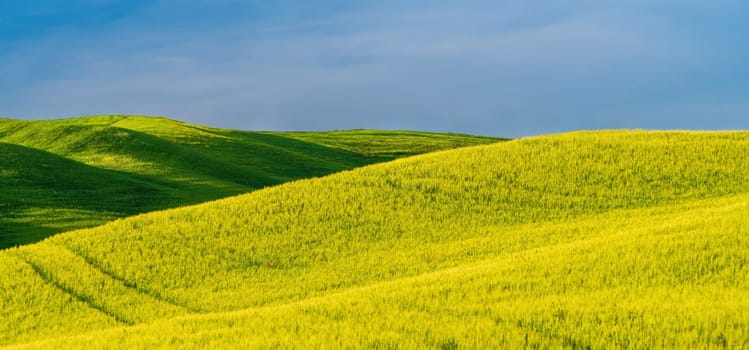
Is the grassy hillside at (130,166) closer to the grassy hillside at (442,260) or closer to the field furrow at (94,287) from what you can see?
the field furrow at (94,287)

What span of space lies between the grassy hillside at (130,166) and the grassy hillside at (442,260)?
1714 cm

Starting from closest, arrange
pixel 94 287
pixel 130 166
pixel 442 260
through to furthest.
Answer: pixel 442 260, pixel 94 287, pixel 130 166

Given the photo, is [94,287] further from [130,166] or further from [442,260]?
[130,166]

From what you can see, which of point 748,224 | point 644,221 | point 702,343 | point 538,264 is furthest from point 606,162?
point 702,343

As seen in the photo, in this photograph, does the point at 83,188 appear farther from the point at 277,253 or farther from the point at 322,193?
the point at 277,253

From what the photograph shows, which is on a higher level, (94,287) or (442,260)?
(442,260)

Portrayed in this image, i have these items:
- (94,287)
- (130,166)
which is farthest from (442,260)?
(130,166)

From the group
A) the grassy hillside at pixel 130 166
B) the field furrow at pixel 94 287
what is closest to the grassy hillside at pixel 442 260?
the field furrow at pixel 94 287

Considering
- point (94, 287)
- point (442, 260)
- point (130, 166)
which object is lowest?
point (94, 287)

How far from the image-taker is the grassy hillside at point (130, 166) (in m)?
47.8

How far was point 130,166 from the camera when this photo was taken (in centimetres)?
6744

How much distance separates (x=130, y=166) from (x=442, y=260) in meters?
50.3

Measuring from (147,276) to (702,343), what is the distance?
18.1 m

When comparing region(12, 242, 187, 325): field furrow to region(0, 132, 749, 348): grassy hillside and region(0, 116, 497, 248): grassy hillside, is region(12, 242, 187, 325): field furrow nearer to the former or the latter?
region(0, 132, 749, 348): grassy hillside
